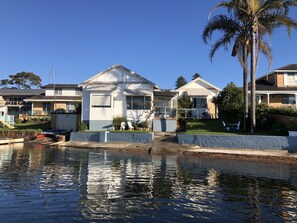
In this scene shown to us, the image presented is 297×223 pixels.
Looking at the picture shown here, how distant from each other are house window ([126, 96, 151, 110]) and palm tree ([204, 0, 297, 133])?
39.6 ft

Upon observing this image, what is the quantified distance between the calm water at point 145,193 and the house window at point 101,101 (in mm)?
16130

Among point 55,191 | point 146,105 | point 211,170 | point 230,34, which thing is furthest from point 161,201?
point 146,105

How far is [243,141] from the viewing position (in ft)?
76.0

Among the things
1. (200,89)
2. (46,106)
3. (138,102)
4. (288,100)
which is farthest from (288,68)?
(46,106)

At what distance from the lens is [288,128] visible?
24.1 m

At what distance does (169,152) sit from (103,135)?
26.1 feet

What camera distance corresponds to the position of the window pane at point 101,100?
32906 mm

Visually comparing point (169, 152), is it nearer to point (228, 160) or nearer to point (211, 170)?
point (228, 160)

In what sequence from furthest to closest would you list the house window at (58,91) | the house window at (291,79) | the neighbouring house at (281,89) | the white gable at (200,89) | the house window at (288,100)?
the house window at (58,91), the white gable at (200,89), the house window at (291,79), the house window at (288,100), the neighbouring house at (281,89)

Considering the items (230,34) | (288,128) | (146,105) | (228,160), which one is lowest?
(228,160)

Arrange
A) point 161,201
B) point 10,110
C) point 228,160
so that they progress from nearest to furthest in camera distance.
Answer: point 161,201, point 228,160, point 10,110

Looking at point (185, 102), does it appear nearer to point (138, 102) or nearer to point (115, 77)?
point (138, 102)

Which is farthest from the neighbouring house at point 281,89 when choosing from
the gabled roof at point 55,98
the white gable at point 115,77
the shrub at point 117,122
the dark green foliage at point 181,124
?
the gabled roof at point 55,98

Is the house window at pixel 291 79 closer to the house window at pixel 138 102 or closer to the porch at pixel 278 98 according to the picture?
the porch at pixel 278 98
